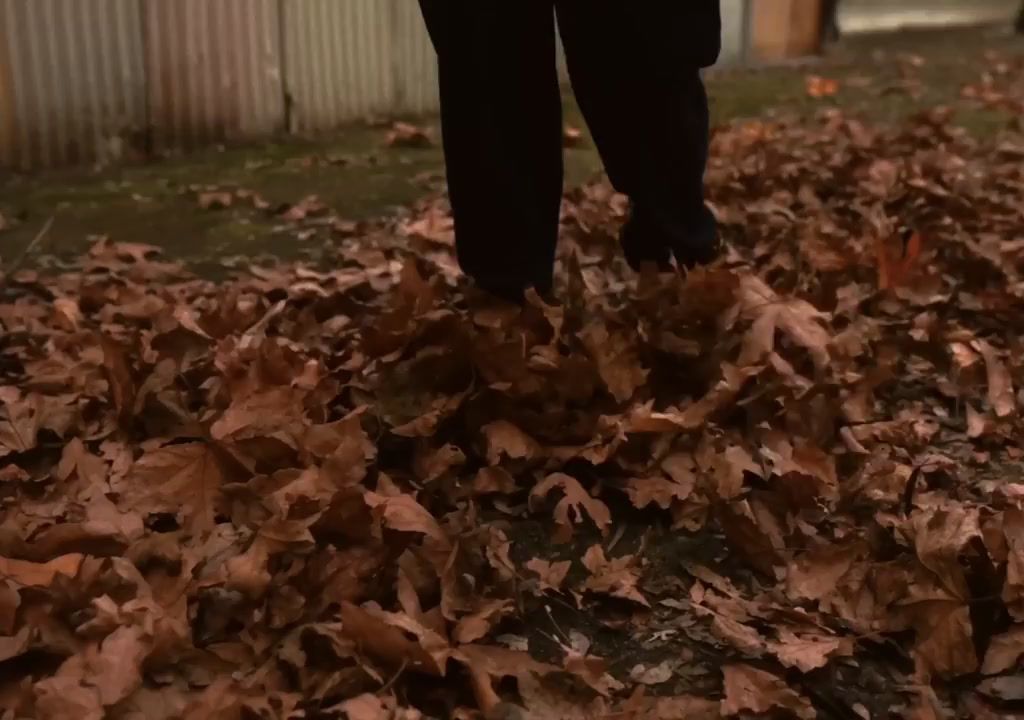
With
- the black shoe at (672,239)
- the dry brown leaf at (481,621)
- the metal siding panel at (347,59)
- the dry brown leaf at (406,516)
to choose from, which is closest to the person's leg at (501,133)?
the black shoe at (672,239)

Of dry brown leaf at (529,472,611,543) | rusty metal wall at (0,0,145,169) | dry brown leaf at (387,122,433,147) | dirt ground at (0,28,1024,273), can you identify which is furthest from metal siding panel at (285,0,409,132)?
dry brown leaf at (529,472,611,543)

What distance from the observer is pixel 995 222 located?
2389 millimetres

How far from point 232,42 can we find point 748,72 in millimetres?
3404

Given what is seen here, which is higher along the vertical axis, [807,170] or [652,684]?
[807,170]

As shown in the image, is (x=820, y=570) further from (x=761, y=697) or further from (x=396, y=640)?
(x=396, y=640)

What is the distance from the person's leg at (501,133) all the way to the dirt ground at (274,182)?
0.93 m

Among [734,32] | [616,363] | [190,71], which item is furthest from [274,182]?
[734,32]

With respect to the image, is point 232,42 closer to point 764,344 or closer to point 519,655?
point 764,344

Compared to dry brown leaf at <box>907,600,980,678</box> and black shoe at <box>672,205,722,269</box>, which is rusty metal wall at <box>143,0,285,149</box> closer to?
black shoe at <box>672,205,722,269</box>

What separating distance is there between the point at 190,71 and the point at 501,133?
96.4 inches

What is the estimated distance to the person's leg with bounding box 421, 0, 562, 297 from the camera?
156 cm

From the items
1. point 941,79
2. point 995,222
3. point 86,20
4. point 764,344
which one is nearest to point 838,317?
point 764,344

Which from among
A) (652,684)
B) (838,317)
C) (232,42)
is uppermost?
(232,42)

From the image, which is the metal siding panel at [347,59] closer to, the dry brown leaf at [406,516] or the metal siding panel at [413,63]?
the metal siding panel at [413,63]
